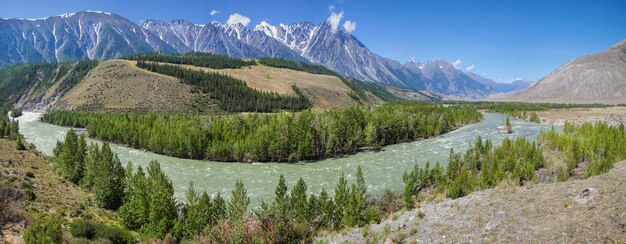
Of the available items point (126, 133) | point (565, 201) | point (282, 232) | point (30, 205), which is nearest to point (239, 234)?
point (282, 232)

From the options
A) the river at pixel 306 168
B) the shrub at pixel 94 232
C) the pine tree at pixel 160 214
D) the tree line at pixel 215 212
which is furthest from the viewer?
the river at pixel 306 168

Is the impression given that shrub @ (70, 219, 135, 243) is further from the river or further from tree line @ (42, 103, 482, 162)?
tree line @ (42, 103, 482, 162)

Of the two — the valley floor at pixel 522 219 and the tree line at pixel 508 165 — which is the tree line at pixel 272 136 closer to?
the tree line at pixel 508 165

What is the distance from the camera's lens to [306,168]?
72312 mm

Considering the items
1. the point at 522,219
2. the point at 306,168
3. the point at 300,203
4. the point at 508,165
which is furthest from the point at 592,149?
A: the point at 300,203

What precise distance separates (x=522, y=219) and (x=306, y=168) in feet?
167

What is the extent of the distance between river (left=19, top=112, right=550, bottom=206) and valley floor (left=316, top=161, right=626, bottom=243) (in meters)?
23.9

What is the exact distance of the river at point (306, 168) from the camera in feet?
188

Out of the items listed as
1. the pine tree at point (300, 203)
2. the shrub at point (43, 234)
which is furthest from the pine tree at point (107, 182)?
the pine tree at point (300, 203)

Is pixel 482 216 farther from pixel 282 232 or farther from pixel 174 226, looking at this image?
pixel 174 226

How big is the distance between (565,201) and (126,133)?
325ft

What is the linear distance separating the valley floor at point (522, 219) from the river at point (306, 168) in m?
23.9

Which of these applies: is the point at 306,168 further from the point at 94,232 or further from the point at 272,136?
the point at 94,232

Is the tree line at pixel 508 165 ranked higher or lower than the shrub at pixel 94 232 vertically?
higher
